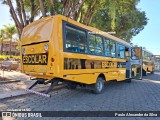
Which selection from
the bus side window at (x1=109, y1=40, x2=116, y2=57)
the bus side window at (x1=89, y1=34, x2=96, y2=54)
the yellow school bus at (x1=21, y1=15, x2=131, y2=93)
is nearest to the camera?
the yellow school bus at (x1=21, y1=15, x2=131, y2=93)

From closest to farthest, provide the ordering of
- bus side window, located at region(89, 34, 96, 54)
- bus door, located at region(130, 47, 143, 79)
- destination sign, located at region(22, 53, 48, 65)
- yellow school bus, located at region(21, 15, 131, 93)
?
yellow school bus, located at region(21, 15, 131, 93) < destination sign, located at region(22, 53, 48, 65) < bus side window, located at region(89, 34, 96, 54) < bus door, located at region(130, 47, 143, 79)

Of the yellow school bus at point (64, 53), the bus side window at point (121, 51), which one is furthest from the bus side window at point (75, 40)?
the bus side window at point (121, 51)

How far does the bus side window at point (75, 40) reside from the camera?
8.28 m

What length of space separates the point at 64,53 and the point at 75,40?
1.00 metres

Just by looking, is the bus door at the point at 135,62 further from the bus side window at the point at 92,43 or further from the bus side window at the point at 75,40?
the bus side window at the point at 75,40

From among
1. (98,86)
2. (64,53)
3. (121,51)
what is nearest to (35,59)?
(64,53)

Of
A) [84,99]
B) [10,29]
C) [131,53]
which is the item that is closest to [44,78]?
[84,99]

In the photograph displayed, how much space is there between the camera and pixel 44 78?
8.78 m

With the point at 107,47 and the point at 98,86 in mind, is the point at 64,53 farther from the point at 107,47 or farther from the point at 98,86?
the point at 107,47

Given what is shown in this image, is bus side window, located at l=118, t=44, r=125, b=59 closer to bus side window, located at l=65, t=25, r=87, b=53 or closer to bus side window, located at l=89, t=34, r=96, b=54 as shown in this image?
bus side window, located at l=89, t=34, r=96, b=54

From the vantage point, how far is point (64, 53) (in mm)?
7906

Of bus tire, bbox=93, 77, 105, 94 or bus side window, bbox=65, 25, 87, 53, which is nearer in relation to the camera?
bus side window, bbox=65, 25, 87, 53

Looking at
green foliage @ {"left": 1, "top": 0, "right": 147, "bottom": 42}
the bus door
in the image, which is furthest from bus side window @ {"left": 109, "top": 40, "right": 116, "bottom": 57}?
the bus door

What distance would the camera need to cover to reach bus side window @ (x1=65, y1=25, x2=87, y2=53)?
8.28 meters
